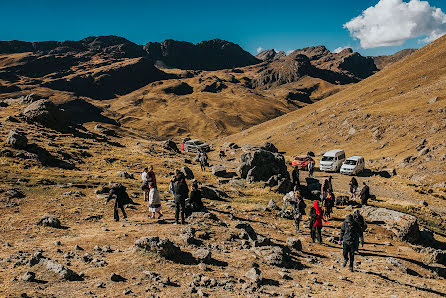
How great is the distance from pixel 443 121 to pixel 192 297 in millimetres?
60380

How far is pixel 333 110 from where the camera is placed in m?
87.3

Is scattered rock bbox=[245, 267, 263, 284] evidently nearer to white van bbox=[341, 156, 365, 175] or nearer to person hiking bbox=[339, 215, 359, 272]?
person hiking bbox=[339, 215, 359, 272]

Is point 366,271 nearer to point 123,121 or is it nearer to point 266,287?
point 266,287

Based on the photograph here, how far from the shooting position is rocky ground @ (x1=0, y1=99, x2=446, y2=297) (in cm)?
956

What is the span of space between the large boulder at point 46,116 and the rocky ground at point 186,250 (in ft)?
88.1

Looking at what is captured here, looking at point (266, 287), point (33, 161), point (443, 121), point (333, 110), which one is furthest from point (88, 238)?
point (333, 110)

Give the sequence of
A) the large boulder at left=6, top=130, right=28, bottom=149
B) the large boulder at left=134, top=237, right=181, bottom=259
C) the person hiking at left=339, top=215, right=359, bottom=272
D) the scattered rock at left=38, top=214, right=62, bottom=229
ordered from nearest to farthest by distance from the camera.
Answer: the large boulder at left=134, top=237, right=181, bottom=259
the person hiking at left=339, top=215, right=359, bottom=272
the scattered rock at left=38, top=214, right=62, bottom=229
the large boulder at left=6, top=130, right=28, bottom=149

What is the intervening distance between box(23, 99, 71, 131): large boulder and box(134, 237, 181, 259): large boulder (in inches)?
1868

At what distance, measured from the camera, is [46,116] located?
4991 centimetres

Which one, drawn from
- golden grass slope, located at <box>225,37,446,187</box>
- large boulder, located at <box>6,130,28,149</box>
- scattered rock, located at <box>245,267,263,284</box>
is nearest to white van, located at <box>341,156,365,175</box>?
golden grass slope, located at <box>225,37,446,187</box>

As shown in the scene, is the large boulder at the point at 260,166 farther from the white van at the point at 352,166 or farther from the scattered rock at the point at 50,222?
the scattered rock at the point at 50,222

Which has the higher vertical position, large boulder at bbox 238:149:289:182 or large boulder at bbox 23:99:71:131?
large boulder at bbox 23:99:71:131

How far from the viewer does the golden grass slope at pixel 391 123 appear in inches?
1804

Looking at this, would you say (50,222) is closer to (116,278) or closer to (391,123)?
(116,278)
